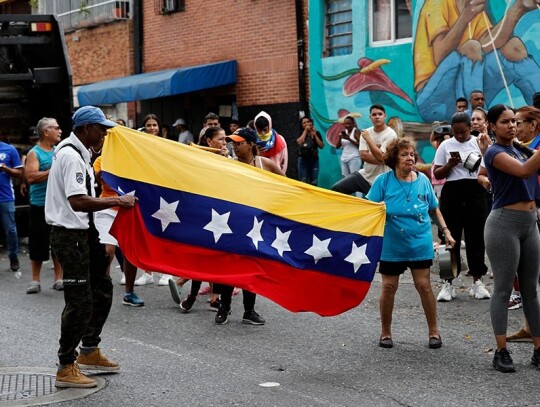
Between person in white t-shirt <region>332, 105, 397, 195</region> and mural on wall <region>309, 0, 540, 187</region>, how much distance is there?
11.8 feet

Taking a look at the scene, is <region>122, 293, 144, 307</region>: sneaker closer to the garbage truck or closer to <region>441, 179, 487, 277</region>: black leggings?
<region>441, 179, 487, 277</region>: black leggings

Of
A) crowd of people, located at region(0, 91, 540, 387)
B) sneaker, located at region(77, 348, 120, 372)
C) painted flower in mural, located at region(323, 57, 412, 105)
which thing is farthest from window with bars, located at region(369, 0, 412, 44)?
sneaker, located at region(77, 348, 120, 372)

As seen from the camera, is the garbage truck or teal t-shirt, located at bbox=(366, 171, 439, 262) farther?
the garbage truck

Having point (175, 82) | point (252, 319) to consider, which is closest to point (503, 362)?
point (252, 319)

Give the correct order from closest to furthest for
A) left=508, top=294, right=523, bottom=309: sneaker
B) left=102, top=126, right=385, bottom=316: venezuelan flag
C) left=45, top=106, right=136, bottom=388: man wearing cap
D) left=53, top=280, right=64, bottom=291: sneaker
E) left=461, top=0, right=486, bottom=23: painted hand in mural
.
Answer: left=45, top=106, right=136, bottom=388: man wearing cap → left=102, top=126, right=385, bottom=316: venezuelan flag → left=508, top=294, right=523, bottom=309: sneaker → left=53, top=280, right=64, bottom=291: sneaker → left=461, top=0, right=486, bottom=23: painted hand in mural

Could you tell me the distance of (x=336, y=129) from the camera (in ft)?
61.4

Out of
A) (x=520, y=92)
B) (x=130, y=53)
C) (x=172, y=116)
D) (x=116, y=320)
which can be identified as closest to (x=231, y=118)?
(x=172, y=116)

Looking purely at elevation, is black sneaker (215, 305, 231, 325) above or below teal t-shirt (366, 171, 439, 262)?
below

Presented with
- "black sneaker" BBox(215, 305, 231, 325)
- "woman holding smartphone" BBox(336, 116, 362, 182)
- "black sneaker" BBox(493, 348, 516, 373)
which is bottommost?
"black sneaker" BBox(215, 305, 231, 325)

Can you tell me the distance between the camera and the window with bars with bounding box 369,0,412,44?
57.1 ft

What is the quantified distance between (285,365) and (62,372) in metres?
1.72

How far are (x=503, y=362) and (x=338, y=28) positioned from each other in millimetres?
12372

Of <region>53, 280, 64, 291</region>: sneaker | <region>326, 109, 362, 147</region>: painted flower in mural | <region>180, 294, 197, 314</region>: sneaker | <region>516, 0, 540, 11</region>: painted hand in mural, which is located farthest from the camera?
<region>326, 109, 362, 147</region>: painted flower in mural

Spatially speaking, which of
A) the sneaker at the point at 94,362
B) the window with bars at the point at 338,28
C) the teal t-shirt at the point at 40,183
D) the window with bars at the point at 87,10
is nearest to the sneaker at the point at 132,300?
the teal t-shirt at the point at 40,183
